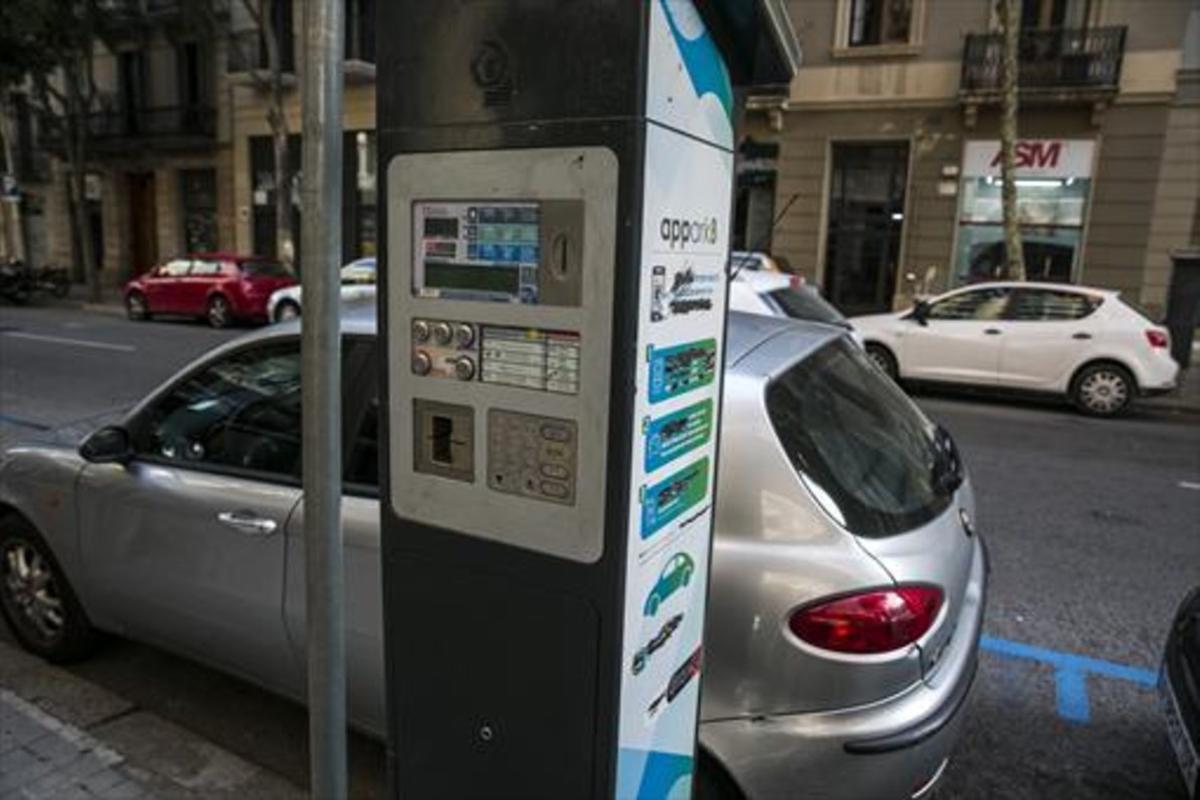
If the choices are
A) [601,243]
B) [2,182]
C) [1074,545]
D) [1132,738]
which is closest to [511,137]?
[601,243]

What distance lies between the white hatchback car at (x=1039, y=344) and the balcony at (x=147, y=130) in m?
20.6

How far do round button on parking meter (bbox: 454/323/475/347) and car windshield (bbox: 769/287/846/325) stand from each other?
4.50 meters

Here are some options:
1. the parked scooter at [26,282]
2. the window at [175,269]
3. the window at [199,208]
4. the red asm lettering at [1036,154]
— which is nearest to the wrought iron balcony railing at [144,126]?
the window at [199,208]

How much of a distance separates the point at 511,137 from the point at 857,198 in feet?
56.0

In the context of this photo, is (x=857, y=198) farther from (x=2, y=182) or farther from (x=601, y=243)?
(x=2, y=182)

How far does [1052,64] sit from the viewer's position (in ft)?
50.6

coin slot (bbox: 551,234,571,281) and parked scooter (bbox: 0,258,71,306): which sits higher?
coin slot (bbox: 551,234,571,281)

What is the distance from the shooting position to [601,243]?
1398mm

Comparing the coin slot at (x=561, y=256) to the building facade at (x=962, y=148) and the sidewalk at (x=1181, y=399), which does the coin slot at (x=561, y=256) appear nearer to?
the sidewalk at (x=1181, y=399)

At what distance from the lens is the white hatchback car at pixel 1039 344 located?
32.1ft

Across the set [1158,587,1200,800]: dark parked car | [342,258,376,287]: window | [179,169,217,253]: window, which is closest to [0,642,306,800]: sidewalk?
[1158,587,1200,800]: dark parked car

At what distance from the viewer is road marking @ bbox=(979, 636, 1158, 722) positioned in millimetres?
3396

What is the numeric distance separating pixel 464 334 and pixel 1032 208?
661 inches

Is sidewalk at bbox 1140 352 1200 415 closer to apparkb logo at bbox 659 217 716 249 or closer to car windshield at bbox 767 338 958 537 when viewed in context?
car windshield at bbox 767 338 958 537
